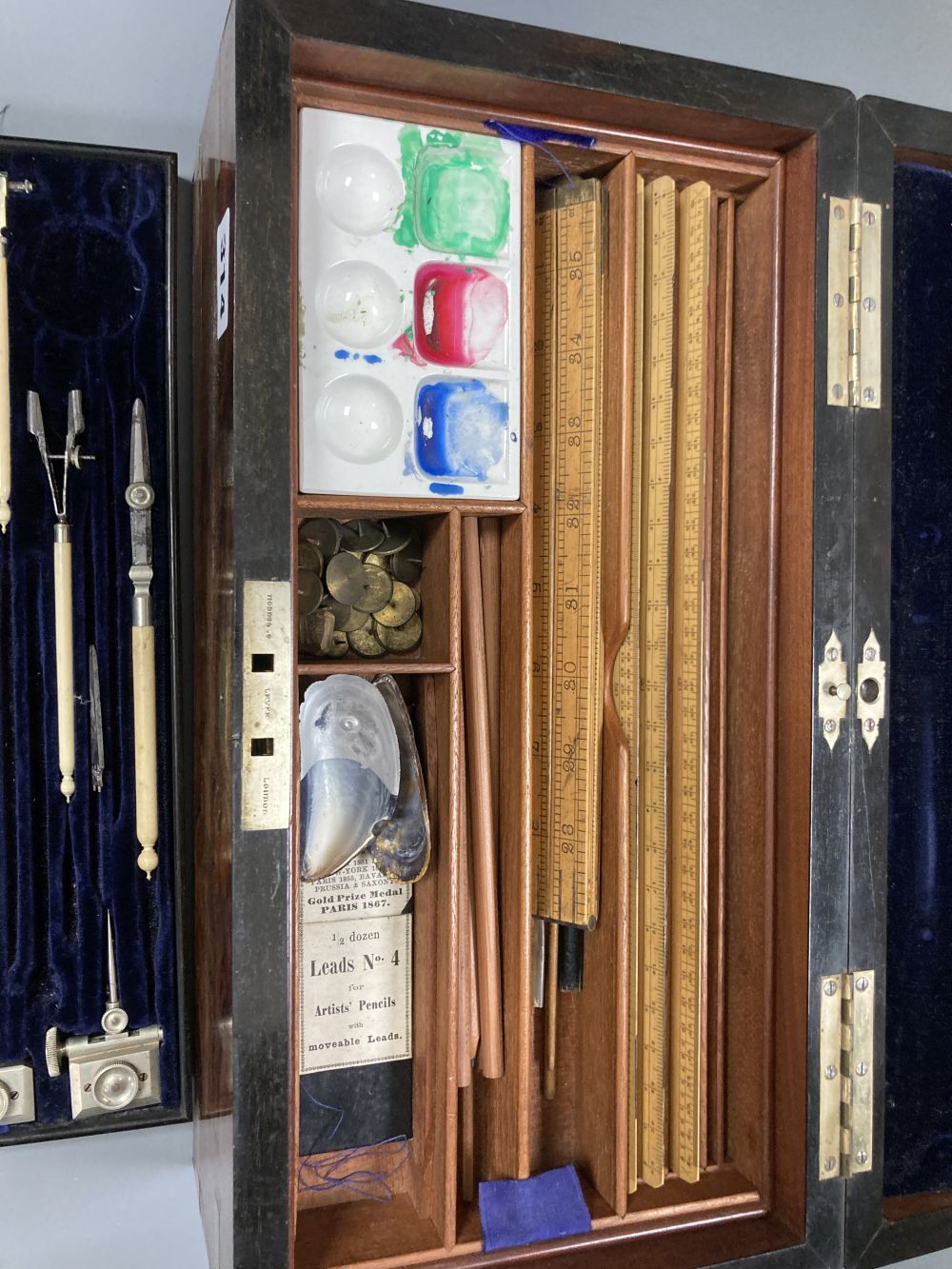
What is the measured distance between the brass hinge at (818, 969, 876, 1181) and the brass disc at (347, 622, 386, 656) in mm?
803

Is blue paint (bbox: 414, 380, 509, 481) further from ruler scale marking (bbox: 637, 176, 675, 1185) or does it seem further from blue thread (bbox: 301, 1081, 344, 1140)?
blue thread (bbox: 301, 1081, 344, 1140)

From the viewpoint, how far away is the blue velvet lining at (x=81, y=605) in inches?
61.3

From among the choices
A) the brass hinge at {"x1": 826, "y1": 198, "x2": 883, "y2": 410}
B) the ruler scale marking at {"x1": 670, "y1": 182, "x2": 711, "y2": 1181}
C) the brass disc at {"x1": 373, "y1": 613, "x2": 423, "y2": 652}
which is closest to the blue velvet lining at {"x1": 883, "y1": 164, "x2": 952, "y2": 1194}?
the brass hinge at {"x1": 826, "y1": 198, "x2": 883, "y2": 410}

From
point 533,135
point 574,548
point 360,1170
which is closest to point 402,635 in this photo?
point 574,548

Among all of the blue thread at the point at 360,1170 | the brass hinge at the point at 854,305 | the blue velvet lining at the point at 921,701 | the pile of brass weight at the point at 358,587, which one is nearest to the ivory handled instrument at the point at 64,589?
the pile of brass weight at the point at 358,587

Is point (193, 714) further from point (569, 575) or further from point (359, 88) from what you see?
point (359, 88)

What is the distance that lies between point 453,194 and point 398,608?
0.59 metres

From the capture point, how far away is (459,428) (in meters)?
1.35

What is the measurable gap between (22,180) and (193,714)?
2.92ft

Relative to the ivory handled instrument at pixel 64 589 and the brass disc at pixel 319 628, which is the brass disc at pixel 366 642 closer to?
the brass disc at pixel 319 628

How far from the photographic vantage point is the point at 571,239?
1479 mm

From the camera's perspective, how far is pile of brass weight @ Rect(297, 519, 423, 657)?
144cm

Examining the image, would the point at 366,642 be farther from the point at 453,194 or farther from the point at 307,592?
the point at 453,194

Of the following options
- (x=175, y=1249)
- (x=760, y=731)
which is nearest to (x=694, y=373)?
(x=760, y=731)
